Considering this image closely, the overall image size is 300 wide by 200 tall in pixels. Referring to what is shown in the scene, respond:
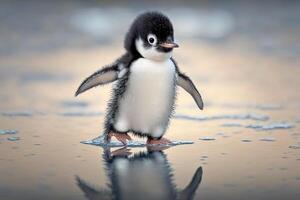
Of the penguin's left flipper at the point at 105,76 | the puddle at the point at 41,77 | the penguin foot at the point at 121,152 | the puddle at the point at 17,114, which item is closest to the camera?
the penguin foot at the point at 121,152

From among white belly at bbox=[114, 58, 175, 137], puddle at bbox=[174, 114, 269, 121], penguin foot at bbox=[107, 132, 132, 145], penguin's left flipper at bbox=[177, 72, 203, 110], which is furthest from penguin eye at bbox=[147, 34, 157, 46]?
puddle at bbox=[174, 114, 269, 121]

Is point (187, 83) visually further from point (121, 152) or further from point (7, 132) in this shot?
point (7, 132)

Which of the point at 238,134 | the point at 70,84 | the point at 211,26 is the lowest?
the point at 238,134

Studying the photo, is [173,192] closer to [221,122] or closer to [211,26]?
[221,122]

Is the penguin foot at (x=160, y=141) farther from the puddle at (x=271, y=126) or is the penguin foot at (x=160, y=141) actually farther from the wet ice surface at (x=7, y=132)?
the wet ice surface at (x=7, y=132)

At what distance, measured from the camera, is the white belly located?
423 centimetres

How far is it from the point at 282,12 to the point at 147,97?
11532 mm

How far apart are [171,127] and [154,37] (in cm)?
89

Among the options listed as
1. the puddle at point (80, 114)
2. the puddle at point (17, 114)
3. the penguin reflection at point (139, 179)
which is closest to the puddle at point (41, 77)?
the puddle at point (17, 114)

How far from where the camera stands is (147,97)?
428 cm

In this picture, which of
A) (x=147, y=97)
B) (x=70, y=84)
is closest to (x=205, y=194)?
(x=147, y=97)

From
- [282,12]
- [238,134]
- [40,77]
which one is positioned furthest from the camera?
[282,12]

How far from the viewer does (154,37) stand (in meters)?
4.20

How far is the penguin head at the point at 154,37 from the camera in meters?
4.20
